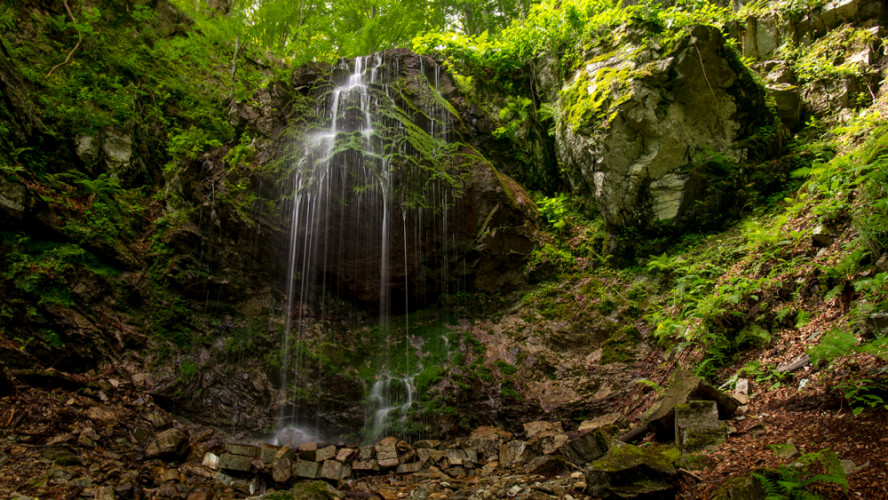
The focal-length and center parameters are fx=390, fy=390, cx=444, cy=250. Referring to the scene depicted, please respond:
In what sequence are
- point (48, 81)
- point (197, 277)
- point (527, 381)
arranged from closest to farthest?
1. point (527, 381)
2. point (197, 277)
3. point (48, 81)

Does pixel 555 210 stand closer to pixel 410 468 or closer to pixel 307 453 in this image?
pixel 410 468

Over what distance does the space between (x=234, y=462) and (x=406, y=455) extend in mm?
2456

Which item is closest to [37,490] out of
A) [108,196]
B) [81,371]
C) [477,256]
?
[81,371]

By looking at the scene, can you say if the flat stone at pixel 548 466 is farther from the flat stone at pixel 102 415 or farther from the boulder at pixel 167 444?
the flat stone at pixel 102 415

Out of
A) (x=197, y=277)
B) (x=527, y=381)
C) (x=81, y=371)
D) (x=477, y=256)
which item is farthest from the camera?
(x=477, y=256)

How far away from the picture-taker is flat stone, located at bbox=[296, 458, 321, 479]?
18.1ft

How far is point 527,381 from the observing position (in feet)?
24.7

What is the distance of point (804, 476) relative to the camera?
8.57 feet

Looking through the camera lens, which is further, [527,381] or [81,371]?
[527,381]

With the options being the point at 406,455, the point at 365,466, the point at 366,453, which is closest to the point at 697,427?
the point at 406,455

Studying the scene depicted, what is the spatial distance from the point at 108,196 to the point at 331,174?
4.48 m

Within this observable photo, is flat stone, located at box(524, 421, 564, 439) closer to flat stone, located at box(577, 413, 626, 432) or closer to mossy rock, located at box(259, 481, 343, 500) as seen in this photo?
flat stone, located at box(577, 413, 626, 432)

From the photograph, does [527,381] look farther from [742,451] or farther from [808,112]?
[808,112]

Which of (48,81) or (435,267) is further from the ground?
(48,81)
